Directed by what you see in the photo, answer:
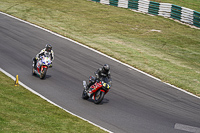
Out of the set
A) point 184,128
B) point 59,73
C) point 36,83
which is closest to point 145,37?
point 59,73

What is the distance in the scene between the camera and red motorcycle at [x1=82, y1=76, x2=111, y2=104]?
1508 cm

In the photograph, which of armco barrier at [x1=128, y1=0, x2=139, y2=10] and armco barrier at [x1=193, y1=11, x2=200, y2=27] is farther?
armco barrier at [x1=128, y1=0, x2=139, y2=10]

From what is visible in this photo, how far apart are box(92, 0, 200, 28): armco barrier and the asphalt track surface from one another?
1597 cm

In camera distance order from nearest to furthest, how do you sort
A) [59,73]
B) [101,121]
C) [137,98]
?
[101,121]
[137,98]
[59,73]

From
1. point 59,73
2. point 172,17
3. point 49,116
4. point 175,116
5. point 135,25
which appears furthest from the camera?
point 172,17

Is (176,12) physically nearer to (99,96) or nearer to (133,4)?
(133,4)

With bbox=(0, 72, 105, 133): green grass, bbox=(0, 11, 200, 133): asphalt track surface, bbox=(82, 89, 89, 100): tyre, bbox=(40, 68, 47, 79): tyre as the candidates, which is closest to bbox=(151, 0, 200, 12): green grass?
bbox=(0, 11, 200, 133): asphalt track surface

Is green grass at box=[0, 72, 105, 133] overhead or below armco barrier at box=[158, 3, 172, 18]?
overhead

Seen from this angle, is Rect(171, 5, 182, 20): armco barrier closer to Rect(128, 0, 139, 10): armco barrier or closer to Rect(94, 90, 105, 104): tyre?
Rect(128, 0, 139, 10): armco barrier

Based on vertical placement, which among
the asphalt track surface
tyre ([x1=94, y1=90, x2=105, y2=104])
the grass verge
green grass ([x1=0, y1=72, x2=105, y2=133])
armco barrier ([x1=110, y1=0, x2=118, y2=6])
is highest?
green grass ([x1=0, y1=72, x2=105, y2=133])

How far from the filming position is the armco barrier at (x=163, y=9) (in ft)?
119

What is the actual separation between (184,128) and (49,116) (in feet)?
18.4

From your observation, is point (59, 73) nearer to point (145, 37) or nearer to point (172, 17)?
point (145, 37)

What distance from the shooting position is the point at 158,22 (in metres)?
36.8
